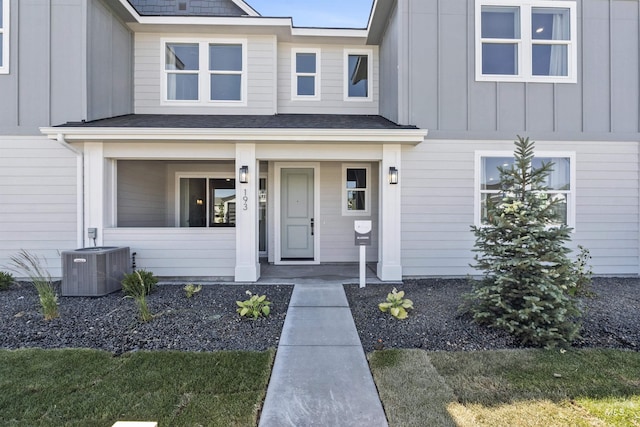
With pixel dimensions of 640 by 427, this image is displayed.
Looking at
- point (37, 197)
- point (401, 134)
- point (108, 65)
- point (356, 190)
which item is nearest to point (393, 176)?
point (401, 134)

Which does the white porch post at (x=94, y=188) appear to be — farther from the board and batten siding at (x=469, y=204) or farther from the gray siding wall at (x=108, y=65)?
the board and batten siding at (x=469, y=204)

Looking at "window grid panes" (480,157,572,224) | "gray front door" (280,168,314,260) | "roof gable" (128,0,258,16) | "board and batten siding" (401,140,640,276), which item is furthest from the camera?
"roof gable" (128,0,258,16)

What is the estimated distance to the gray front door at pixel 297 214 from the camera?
8820 mm

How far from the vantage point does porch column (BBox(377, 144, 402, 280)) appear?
666 centimetres

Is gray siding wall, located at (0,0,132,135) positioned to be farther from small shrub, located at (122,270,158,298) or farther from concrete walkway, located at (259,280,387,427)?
concrete walkway, located at (259,280,387,427)

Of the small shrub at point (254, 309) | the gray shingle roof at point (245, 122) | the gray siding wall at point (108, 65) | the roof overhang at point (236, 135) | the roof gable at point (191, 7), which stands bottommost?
the small shrub at point (254, 309)

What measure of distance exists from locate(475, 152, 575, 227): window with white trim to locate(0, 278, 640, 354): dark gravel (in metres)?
1.84

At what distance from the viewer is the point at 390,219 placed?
22.0 feet

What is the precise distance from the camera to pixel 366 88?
9016mm

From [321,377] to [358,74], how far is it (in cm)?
794

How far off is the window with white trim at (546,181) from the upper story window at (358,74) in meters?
3.54

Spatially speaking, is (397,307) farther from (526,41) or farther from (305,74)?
(305,74)

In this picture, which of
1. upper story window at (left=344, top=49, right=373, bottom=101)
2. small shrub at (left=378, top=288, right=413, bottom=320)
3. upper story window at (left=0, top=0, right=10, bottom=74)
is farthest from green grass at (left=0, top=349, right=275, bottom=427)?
upper story window at (left=344, top=49, right=373, bottom=101)

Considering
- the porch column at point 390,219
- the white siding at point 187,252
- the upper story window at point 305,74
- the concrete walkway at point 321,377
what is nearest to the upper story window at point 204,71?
the upper story window at point 305,74
